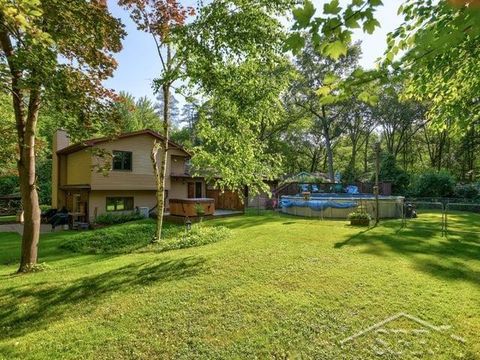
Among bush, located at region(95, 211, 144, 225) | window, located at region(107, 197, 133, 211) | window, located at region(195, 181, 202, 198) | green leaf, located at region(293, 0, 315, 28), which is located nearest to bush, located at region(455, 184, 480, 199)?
window, located at region(195, 181, 202, 198)

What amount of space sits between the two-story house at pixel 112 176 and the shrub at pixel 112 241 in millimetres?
5723

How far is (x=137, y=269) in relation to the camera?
9109mm

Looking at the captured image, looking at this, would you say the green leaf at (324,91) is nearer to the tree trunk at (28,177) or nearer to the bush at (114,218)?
the tree trunk at (28,177)

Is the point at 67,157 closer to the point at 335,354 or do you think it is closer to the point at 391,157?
the point at 335,354

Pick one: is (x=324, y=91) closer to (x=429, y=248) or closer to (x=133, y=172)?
(x=429, y=248)

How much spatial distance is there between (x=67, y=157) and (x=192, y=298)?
20.9 metres

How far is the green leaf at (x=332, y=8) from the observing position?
2.54m

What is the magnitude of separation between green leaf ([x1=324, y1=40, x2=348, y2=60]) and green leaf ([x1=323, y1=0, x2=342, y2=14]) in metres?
0.28

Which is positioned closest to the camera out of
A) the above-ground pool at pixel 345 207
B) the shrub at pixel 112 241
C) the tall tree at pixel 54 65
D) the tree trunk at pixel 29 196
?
the tall tree at pixel 54 65

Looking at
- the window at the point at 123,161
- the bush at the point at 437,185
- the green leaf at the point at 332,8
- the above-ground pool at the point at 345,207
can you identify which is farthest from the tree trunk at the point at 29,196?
the bush at the point at 437,185

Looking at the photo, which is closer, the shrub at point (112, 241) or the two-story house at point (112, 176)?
the shrub at point (112, 241)

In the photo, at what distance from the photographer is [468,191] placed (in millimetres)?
26906

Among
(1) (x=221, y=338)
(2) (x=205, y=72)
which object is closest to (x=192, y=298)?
(1) (x=221, y=338)

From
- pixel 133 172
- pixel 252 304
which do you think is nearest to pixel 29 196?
pixel 252 304
